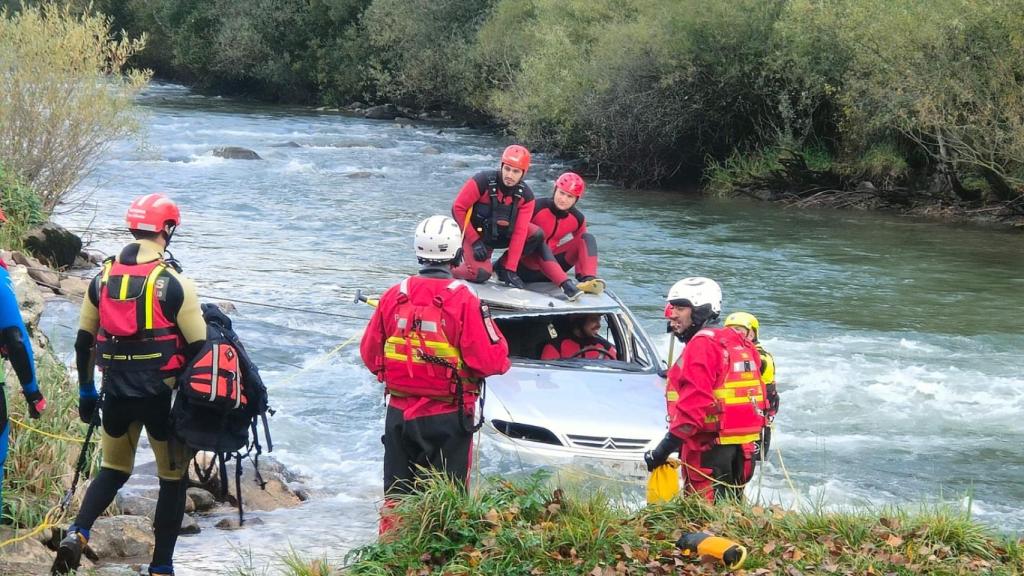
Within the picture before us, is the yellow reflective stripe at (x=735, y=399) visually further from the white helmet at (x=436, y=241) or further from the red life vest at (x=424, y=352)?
the white helmet at (x=436, y=241)

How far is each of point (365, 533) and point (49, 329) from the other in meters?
6.22

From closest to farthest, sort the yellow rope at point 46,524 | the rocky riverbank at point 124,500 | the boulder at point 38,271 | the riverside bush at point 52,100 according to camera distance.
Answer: the yellow rope at point 46,524 < the rocky riverbank at point 124,500 < the boulder at point 38,271 < the riverside bush at point 52,100

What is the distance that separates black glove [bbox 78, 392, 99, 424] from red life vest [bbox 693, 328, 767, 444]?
3000 millimetres

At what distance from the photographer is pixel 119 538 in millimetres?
6391

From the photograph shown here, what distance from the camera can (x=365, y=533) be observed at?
7.37 m

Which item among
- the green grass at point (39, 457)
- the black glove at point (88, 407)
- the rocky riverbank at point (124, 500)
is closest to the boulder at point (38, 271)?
the rocky riverbank at point (124, 500)

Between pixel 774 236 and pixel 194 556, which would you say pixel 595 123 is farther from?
pixel 194 556

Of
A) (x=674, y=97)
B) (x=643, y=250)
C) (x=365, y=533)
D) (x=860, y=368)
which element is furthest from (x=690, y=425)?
(x=674, y=97)

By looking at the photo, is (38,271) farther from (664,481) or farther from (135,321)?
(664,481)

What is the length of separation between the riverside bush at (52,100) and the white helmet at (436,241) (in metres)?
11.2

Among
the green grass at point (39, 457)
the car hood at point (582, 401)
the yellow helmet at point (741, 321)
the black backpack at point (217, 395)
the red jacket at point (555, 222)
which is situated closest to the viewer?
the black backpack at point (217, 395)

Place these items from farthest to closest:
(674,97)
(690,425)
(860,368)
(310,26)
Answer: (310,26) < (674,97) < (860,368) < (690,425)

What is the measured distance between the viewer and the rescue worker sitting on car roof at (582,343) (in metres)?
9.27

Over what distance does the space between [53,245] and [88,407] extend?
10173mm
